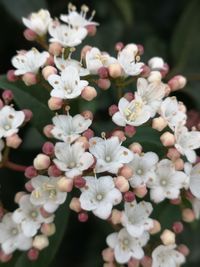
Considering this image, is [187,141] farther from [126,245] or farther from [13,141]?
[13,141]

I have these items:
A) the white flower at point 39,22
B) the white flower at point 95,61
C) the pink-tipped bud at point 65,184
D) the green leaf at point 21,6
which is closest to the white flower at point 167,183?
the pink-tipped bud at point 65,184

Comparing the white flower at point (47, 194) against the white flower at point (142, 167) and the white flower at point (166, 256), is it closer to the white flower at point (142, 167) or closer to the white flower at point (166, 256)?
the white flower at point (142, 167)

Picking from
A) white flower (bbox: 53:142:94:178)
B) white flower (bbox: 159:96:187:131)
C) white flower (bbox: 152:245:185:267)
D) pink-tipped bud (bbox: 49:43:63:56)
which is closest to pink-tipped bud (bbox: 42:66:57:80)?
pink-tipped bud (bbox: 49:43:63:56)

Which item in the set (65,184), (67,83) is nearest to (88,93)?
(67,83)

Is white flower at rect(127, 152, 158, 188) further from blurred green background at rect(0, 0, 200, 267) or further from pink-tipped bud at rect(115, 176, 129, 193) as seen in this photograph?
blurred green background at rect(0, 0, 200, 267)

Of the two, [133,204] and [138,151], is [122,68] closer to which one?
[138,151]

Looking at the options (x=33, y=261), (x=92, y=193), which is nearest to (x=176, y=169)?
(x=92, y=193)
